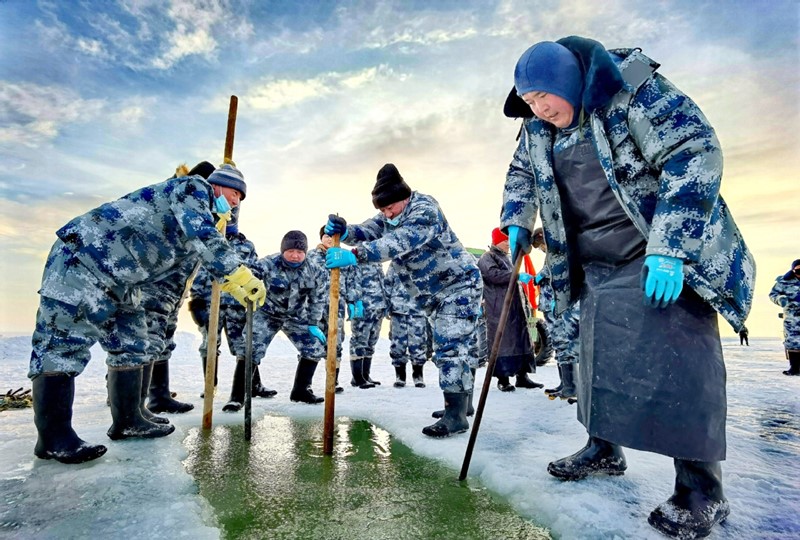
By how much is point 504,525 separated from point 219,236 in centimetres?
233

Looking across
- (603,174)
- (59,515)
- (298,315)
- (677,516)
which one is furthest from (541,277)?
(59,515)

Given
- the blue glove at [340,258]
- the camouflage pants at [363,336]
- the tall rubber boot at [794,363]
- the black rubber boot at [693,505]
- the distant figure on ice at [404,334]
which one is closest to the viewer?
the black rubber boot at [693,505]

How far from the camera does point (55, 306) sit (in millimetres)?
2471

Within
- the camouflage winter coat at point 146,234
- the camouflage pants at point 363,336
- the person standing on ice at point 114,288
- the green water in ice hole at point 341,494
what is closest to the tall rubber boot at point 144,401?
the person standing on ice at point 114,288

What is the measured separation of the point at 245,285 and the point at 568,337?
12.3 ft

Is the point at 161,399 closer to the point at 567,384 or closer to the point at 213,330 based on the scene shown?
the point at 213,330

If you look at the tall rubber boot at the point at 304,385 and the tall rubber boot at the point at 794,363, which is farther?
the tall rubber boot at the point at 794,363

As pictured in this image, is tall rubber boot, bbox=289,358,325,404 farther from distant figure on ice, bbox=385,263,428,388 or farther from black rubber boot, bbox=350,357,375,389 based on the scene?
distant figure on ice, bbox=385,263,428,388

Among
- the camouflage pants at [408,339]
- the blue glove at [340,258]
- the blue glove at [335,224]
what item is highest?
the blue glove at [335,224]

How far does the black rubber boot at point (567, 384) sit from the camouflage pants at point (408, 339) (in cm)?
233

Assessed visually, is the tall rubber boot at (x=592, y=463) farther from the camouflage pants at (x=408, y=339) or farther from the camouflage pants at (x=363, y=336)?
the camouflage pants at (x=363, y=336)

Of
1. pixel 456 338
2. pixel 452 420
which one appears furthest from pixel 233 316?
pixel 452 420

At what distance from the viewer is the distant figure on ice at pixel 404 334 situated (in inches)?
271

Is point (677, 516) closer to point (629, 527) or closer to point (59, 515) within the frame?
point (629, 527)
